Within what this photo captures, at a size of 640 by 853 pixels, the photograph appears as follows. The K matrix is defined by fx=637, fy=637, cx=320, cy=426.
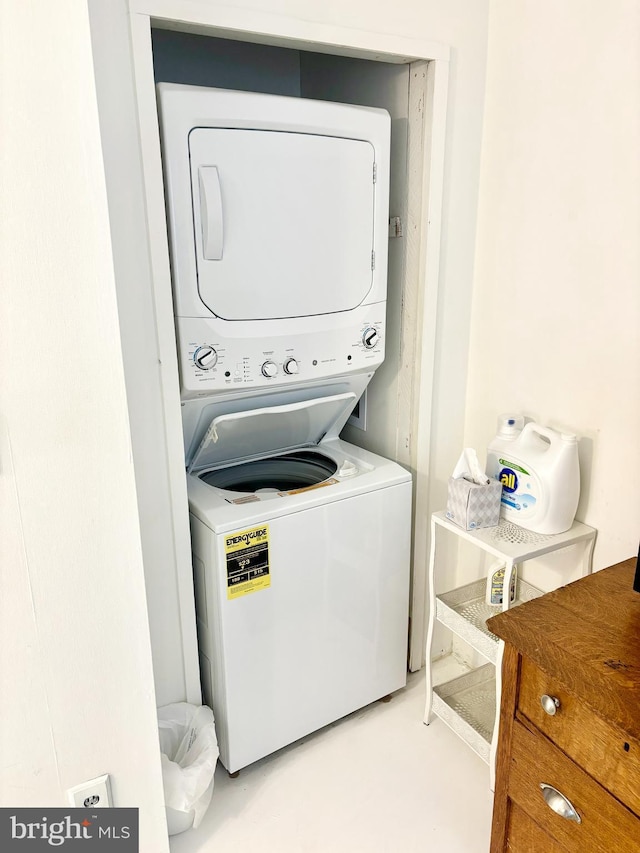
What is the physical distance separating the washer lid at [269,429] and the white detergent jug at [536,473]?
543 mm

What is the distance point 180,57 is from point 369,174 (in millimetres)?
904

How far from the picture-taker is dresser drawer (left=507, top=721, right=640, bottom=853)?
1.16 m

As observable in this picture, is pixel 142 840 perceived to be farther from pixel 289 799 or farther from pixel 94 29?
pixel 94 29

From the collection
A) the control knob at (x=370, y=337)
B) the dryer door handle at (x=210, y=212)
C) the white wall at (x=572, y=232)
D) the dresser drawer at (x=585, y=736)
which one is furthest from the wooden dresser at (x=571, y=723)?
the dryer door handle at (x=210, y=212)

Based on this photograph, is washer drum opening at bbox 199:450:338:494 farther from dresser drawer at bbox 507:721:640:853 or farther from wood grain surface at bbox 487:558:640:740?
dresser drawer at bbox 507:721:640:853

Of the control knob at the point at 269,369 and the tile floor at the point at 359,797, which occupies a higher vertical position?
the control knob at the point at 269,369

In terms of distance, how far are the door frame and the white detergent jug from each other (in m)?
0.32

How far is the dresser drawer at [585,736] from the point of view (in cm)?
112

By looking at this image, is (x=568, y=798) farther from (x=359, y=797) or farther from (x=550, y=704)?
(x=359, y=797)

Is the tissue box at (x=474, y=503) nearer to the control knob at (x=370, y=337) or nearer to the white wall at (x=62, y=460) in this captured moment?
the control knob at (x=370, y=337)

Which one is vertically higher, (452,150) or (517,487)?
(452,150)

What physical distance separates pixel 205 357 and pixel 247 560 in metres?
0.58

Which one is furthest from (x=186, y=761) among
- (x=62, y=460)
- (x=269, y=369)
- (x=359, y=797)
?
(x=269, y=369)

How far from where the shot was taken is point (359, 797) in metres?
1.92
